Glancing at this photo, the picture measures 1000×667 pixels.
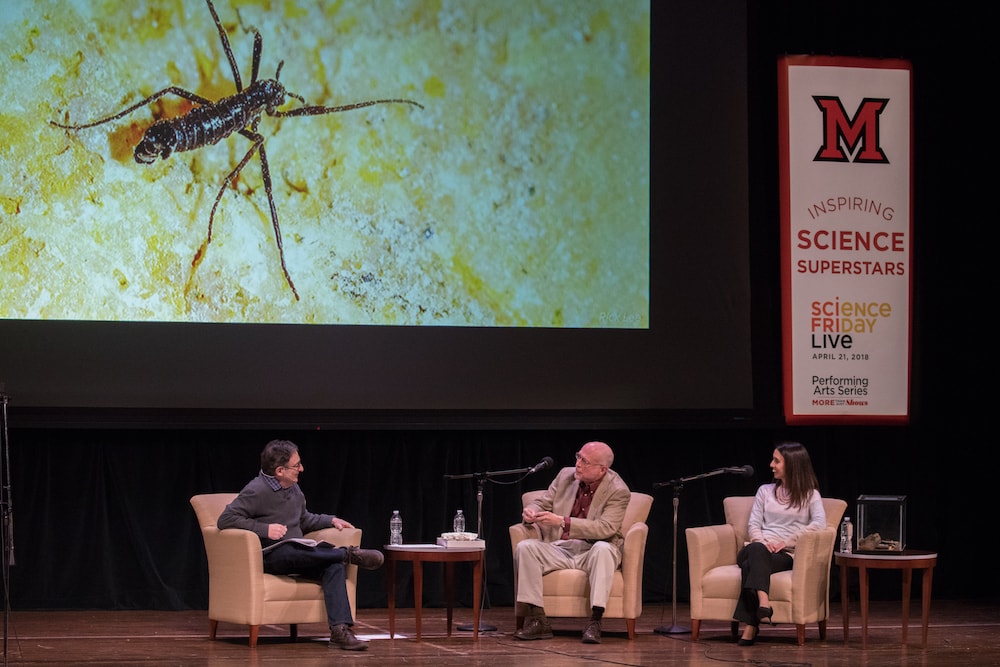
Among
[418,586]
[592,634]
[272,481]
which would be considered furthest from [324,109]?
[592,634]

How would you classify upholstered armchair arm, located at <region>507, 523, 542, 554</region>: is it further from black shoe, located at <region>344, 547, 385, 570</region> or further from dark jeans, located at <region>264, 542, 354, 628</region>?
dark jeans, located at <region>264, 542, 354, 628</region>

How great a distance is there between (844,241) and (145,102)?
428 cm

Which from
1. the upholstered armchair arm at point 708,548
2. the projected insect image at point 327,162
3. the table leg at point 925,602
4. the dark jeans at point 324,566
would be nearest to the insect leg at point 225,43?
the projected insect image at point 327,162

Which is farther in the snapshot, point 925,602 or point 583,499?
point 583,499

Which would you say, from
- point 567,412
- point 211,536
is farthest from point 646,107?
point 211,536

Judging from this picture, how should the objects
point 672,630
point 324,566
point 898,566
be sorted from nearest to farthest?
point 324,566, point 898,566, point 672,630

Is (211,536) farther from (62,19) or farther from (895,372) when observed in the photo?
(895,372)

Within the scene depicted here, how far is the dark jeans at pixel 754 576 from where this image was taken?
6469mm

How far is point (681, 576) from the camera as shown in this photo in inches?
337

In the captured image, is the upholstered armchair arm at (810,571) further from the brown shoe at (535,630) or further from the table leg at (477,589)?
the brown shoe at (535,630)

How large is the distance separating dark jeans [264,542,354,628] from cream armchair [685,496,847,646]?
172 centimetres

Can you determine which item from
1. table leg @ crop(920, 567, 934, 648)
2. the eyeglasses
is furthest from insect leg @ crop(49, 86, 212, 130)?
table leg @ crop(920, 567, 934, 648)

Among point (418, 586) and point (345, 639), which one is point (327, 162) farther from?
point (345, 639)

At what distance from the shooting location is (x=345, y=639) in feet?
20.2
